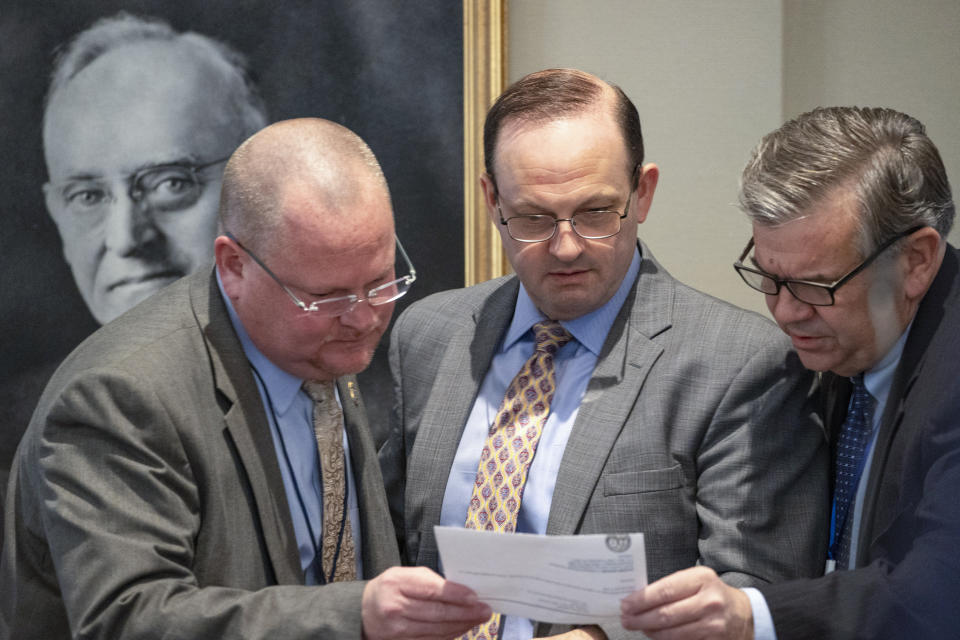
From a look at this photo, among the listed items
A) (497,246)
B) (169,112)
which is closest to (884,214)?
(497,246)

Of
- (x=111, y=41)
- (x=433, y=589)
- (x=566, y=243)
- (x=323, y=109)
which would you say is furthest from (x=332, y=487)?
(x=111, y=41)

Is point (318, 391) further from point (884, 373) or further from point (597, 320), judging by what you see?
point (884, 373)

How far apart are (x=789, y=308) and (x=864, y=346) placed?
0.16 metres

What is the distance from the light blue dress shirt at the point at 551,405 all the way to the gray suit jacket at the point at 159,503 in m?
0.46

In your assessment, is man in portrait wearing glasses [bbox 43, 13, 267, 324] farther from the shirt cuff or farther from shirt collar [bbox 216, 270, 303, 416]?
the shirt cuff

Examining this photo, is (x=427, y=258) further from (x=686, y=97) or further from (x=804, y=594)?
(x=804, y=594)

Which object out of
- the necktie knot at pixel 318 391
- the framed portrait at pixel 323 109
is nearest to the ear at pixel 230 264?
the necktie knot at pixel 318 391

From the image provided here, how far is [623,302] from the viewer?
2.52 meters

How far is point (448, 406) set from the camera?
2541 millimetres

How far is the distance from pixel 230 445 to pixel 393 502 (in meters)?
0.65

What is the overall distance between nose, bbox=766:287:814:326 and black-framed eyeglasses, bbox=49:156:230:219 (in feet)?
6.29

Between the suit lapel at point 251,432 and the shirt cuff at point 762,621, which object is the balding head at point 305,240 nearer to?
the suit lapel at point 251,432

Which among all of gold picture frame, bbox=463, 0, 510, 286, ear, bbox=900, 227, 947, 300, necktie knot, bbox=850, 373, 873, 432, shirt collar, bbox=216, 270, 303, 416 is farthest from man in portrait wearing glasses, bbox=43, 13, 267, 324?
ear, bbox=900, 227, 947, 300

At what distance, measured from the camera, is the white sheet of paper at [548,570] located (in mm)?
1751
